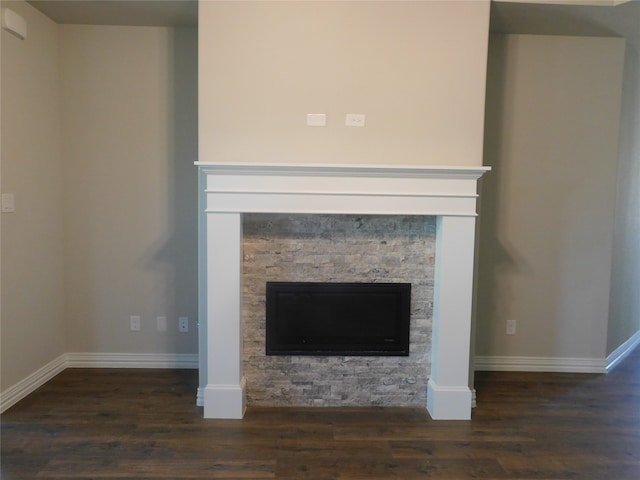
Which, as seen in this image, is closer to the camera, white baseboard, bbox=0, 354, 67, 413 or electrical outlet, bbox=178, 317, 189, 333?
white baseboard, bbox=0, 354, 67, 413

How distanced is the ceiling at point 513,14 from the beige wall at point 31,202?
0.29m

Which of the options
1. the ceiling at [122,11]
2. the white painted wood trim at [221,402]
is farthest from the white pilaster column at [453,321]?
the ceiling at [122,11]

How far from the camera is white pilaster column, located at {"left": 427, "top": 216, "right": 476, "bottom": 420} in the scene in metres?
2.54

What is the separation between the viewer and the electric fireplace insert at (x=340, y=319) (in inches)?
105

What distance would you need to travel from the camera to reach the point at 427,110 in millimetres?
2527

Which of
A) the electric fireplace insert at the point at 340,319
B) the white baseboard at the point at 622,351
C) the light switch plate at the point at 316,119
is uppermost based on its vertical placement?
the light switch plate at the point at 316,119

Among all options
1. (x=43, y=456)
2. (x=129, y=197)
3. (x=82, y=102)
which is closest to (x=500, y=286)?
(x=129, y=197)

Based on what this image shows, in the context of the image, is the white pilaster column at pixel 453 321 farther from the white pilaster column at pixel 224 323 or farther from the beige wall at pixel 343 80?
the white pilaster column at pixel 224 323

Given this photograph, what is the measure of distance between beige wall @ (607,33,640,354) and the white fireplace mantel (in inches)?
64.8

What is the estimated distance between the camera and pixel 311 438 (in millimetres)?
2332

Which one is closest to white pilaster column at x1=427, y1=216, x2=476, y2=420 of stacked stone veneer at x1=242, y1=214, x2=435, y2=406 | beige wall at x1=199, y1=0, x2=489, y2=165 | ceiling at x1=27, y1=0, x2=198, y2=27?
stacked stone veneer at x1=242, y1=214, x2=435, y2=406

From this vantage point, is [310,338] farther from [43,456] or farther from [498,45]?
[498,45]

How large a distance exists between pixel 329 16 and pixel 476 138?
108cm

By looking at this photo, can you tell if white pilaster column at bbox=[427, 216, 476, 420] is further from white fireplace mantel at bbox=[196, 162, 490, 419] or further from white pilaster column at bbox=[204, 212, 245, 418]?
white pilaster column at bbox=[204, 212, 245, 418]
